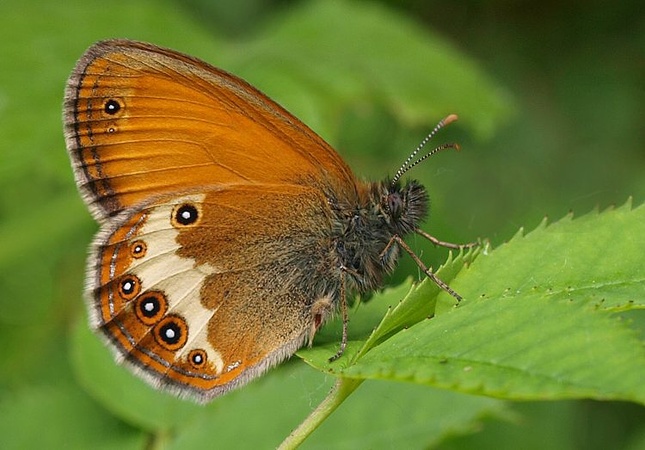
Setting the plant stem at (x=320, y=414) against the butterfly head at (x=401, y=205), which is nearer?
the plant stem at (x=320, y=414)

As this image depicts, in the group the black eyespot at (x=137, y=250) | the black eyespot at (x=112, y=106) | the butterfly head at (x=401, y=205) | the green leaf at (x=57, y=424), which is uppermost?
the butterfly head at (x=401, y=205)

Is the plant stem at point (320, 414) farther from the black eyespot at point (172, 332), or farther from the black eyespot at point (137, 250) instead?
the black eyespot at point (137, 250)

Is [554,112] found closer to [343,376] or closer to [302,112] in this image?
[302,112]

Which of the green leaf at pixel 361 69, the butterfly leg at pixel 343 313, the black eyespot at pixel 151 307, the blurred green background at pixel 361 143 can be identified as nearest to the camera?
the butterfly leg at pixel 343 313

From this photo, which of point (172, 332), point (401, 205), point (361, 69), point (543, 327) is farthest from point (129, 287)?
point (361, 69)

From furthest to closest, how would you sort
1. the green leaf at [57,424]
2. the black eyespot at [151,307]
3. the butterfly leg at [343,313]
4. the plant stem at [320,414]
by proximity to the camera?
1. the green leaf at [57,424]
2. the black eyespot at [151,307]
3. the butterfly leg at [343,313]
4. the plant stem at [320,414]

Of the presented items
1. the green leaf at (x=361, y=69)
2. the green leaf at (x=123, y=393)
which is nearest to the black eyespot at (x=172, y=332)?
the green leaf at (x=123, y=393)

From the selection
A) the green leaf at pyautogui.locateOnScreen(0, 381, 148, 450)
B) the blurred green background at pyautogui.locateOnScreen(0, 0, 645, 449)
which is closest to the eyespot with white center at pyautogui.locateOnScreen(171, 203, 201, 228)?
the blurred green background at pyautogui.locateOnScreen(0, 0, 645, 449)

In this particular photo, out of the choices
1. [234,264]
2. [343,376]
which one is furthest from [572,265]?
[234,264]
